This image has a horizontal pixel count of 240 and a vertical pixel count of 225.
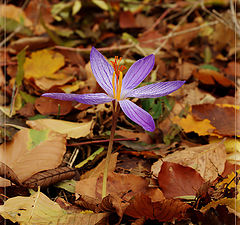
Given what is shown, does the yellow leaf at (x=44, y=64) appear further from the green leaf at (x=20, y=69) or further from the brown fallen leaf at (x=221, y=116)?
the brown fallen leaf at (x=221, y=116)

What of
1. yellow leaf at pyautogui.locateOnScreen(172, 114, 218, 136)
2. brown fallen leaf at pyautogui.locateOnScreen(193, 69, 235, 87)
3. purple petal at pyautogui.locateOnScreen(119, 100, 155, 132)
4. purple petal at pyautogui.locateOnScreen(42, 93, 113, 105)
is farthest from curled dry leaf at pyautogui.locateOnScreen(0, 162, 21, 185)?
brown fallen leaf at pyautogui.locateOnScreen(193, 69, 235, 87)

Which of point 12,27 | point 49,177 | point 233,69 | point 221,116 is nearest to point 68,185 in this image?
point 49,177

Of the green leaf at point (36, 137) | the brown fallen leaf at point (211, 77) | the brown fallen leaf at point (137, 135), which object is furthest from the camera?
→ the brown fallen leaf at point (211, 77)

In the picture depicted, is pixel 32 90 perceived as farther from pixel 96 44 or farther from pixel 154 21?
pixel 154 21

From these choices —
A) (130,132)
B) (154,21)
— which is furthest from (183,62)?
(130,132)

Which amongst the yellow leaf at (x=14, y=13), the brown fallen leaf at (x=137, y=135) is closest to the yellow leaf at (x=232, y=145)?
the brown fallen leaf at (x=137, y=135)

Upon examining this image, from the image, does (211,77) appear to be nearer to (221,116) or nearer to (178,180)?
(221,116)
